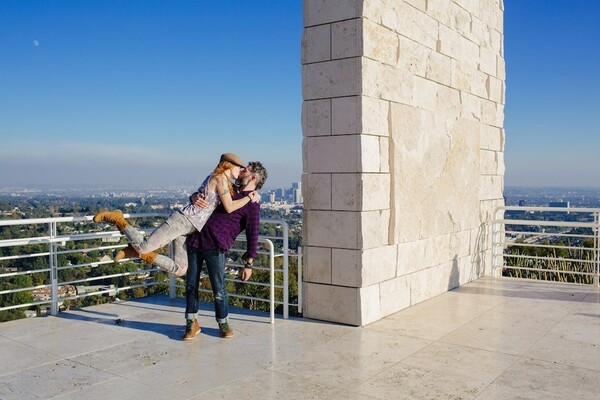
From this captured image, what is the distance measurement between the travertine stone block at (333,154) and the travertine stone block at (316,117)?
7 cm

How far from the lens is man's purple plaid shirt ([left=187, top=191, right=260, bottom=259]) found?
479 centimetres

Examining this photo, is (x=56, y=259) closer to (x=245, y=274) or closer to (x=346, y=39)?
(x=245, y=274)

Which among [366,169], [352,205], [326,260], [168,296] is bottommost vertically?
[168,296]

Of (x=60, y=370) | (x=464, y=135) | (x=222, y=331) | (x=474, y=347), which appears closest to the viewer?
(x=60, y=370)

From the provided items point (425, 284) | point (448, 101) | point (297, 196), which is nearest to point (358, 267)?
point (297, 196)

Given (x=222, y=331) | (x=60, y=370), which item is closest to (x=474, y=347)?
(x=222, y=331)

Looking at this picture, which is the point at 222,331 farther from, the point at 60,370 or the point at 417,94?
the point at 417,94

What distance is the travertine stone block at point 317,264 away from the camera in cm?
544

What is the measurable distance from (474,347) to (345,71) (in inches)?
106

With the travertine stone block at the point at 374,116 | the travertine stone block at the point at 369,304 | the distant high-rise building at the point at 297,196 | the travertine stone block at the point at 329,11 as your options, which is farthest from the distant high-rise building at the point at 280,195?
the travertine stone block at the point at 329,11

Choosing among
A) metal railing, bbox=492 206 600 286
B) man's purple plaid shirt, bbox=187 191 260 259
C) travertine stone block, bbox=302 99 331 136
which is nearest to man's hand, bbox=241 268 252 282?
man's purple plaid shirt, bbox=187 191 260 259

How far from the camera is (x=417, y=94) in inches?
243

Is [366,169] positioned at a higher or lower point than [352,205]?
higher

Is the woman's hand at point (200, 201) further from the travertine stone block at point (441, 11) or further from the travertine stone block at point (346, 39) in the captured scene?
the travertine stone block at point (441, 11)
